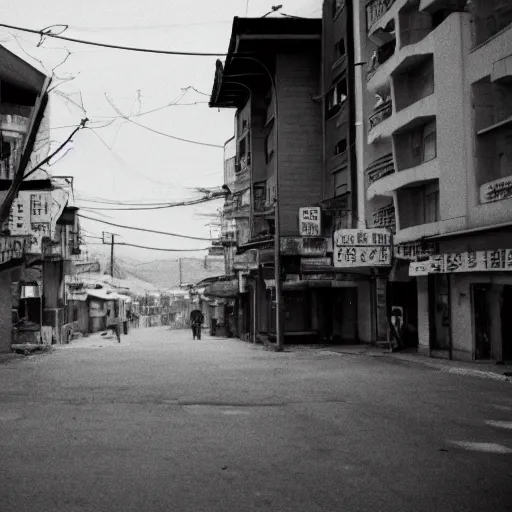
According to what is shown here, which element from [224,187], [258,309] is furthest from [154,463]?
[224,187]

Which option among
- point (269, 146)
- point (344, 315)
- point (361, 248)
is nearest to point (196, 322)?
point (269, 146)

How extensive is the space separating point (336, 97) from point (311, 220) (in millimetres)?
6480

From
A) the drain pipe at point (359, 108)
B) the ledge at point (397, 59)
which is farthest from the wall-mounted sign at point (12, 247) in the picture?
the ledge at point (397, 59)

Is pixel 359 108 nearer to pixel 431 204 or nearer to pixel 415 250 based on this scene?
pixel 431 204

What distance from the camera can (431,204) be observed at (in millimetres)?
24719

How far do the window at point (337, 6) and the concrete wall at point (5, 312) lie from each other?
18.9 m

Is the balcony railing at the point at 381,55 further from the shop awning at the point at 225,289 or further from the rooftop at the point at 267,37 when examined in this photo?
the shop awning at the point at 225,289

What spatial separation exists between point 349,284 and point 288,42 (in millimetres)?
12787

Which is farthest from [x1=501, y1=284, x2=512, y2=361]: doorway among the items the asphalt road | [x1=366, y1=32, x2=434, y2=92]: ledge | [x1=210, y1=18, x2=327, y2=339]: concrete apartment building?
[x1=210, y1=18, x2=327, y2=339]: concrete apartment building

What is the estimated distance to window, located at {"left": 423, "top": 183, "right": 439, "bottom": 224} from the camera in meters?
24.2

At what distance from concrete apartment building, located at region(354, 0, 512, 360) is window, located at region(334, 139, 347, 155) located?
6202 mm

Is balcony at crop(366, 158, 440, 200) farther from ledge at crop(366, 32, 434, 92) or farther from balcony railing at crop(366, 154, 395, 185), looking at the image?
ledge at crop(366, 32, 434, 92)

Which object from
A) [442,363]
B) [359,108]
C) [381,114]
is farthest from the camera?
[359,108]

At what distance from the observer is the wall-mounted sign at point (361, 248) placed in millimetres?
24547
